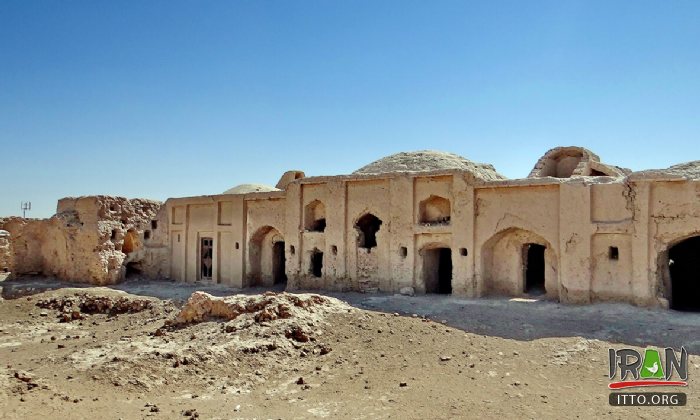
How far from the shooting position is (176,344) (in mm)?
10312

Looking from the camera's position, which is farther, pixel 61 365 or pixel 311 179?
pixel 311 179

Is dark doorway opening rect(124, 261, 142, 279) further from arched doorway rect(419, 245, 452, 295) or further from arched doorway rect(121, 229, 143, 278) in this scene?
arched doorway rect(419, 245, 452, 295)

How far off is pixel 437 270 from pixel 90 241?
14059 millimetres

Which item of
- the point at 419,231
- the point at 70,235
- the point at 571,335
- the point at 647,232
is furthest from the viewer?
the point at 70,235

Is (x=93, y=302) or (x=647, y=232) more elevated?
(x=647, y=232)

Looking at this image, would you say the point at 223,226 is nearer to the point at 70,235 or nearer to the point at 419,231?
the point at 70,235

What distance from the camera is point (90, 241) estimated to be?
20.6 meters

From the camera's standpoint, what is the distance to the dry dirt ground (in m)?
7.72

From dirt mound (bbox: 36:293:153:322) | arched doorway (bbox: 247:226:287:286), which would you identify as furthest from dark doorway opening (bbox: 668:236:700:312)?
dirt mound (bbox: 36:293:153:322)

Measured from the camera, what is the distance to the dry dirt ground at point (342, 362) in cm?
772

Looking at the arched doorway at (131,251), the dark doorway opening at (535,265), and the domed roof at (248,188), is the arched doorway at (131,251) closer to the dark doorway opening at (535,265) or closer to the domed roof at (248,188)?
the domed roof at (248,188)

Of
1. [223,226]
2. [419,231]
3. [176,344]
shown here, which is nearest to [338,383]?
[176,344]

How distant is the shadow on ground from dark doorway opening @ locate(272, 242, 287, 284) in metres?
5.19

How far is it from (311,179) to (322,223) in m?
1.95
